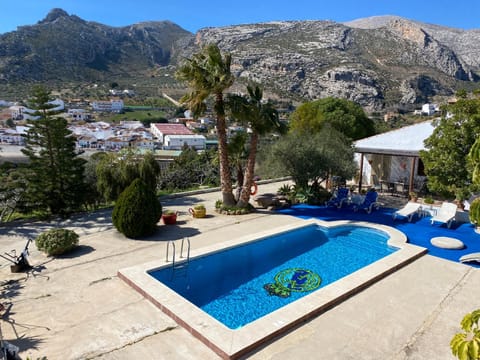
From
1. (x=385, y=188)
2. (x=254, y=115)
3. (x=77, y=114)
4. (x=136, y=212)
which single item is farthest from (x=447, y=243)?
(x=77, y=114)

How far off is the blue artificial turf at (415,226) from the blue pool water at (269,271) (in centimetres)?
113

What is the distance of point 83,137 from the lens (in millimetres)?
82312

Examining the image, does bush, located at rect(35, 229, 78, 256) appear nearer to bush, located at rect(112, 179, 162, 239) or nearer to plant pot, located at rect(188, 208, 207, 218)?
bush, located at rect(112, 179, 162, 239)


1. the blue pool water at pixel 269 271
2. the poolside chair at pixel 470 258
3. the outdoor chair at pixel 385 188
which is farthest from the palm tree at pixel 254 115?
the outdoor chair at pixel 385 188

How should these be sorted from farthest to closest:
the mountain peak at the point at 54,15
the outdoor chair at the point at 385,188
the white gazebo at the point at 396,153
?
the mountain peak at the point at 54,15 → the outdoor chair at the point at 385,188 → the white gazebo at the point at 396,153

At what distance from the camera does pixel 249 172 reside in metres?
14.0

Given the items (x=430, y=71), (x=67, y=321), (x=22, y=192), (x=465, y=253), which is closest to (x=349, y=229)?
(x=465, y=253)

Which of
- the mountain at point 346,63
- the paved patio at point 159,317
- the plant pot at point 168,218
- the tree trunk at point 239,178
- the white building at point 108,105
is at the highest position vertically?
the mountain at point 346,63

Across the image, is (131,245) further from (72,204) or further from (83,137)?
(83,137)

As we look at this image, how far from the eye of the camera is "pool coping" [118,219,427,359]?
17.9 ft

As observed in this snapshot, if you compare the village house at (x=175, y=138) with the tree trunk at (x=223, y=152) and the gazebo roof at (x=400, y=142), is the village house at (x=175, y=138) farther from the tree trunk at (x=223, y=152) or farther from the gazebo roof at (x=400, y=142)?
the tree trunk at (x=223, y=152)

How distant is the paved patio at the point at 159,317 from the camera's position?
5.35 m

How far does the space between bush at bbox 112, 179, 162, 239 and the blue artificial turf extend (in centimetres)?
622

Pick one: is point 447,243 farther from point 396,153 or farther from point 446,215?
point 396,153
